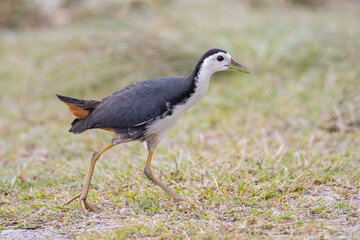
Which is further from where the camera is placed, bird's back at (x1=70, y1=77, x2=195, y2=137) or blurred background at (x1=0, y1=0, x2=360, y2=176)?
blurred background at (x1=0, y1=0, x2=360, y2=176)

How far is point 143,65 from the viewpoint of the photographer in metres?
5.94

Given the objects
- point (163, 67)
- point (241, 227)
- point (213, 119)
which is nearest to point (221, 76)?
point (163, 67)

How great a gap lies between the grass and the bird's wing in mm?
502

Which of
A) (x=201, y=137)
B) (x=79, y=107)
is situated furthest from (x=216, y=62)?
(x=201, y=137)

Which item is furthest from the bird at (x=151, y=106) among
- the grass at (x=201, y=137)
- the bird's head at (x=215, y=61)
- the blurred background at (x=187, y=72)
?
the blurred background at (x=187, y=72)

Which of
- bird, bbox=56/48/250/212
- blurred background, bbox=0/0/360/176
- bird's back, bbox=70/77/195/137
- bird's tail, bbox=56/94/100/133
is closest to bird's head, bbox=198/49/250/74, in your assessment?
bird, bbox=56/48/250/212

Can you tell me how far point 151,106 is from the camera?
296 centimetres

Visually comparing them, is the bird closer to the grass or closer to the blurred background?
the grass

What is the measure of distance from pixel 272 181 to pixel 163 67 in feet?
9.74

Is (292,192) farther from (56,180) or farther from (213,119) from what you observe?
(213,119)

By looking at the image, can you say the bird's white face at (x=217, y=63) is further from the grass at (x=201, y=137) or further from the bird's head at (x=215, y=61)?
the grass at (x=201, y=137)

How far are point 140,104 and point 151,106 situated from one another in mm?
80

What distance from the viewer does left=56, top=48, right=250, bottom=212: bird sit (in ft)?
9.66

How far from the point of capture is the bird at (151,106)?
9.66ft
